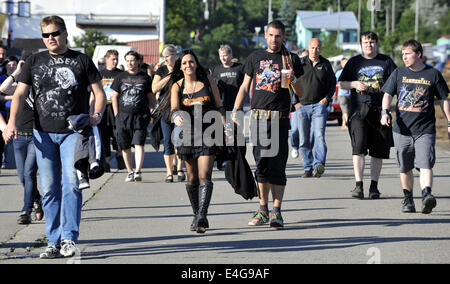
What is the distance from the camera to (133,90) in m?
13.2

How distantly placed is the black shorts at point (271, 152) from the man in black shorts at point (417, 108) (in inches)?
65.1

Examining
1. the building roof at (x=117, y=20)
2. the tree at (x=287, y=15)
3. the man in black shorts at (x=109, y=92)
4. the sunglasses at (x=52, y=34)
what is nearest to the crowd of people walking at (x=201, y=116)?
the sunglasses at (x=52, y=34)

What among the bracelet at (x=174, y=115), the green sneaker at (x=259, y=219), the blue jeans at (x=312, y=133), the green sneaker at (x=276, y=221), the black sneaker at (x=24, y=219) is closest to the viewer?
the bracelet at (x=174, y=115)

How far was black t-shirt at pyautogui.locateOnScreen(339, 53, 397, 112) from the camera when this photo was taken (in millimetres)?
11156

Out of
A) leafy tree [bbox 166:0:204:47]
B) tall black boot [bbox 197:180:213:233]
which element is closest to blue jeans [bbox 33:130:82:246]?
tall black boot [bbox 197:180:213:233]

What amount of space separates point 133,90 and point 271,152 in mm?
4727

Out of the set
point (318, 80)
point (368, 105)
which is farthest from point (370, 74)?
point (318, 80)

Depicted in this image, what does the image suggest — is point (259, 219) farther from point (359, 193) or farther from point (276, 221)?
point (359, 193)

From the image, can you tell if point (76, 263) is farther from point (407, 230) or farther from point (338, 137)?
point (338, 137)

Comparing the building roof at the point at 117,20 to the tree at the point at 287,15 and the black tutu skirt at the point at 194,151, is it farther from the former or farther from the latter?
the tree at the point at 287,15

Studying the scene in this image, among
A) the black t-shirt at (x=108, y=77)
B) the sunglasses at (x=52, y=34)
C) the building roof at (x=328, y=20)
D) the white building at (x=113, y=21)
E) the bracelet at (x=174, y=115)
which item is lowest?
the bracelet at (x=174, y=115)

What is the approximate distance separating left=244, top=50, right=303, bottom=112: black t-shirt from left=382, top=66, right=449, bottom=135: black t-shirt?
5.12 feet

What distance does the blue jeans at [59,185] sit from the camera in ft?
23.7
